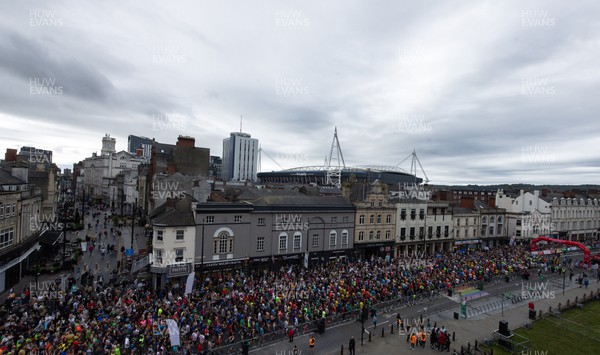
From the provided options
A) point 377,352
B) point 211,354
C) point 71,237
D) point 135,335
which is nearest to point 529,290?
point 377,352

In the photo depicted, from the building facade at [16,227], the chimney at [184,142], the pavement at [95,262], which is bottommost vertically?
the pavement at [95,262]

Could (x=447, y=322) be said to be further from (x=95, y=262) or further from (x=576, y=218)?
(x=576, y=218)

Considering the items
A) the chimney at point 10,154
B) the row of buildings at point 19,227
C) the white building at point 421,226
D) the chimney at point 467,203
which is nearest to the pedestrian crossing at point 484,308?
the white building at point 421,226

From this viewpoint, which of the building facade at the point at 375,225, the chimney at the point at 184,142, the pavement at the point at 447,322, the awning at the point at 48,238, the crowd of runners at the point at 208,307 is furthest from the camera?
the chimney at the point at 184,142

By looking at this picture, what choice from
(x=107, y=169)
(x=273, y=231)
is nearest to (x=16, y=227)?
(x=273, y=231)

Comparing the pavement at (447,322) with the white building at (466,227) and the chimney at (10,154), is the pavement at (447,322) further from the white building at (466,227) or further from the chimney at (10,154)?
the chimney at (10,154)

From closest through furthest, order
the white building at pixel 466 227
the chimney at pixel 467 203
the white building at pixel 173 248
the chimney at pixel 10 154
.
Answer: the white building at pixel 173 248, the chimney at pixel 10 154, the white building at pixel 466 227, the chimney at pixel 467 203

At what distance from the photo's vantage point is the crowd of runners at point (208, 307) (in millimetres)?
19859

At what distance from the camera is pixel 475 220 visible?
61.1 metres

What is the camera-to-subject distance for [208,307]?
26.8m

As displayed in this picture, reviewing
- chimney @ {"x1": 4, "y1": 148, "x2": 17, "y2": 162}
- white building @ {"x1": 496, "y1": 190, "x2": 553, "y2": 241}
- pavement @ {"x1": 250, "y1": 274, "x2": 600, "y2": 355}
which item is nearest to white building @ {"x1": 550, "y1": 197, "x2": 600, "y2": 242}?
white building @ {"x1": 496, "y1": 190, "x2": 553, "y2": 241}

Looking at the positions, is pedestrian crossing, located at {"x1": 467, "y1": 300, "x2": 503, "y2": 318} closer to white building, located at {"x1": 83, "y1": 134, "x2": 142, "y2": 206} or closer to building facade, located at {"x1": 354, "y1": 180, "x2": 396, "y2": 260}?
building facade, located at {"x1": 354, "y1": 180, "x2": 396, "y2": 260}

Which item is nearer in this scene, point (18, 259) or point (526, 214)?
point (18, 259)

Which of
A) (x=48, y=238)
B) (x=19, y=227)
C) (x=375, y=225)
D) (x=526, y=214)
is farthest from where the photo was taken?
(x=526, y=214)
